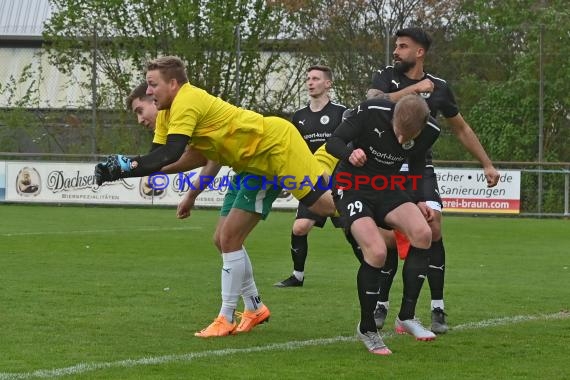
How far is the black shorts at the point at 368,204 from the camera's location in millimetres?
7113

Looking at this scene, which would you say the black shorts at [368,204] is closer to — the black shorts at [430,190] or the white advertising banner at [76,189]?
the black shorts at [430,190]

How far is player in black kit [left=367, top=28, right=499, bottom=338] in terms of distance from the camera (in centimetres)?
797

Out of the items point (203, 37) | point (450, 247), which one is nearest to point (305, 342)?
point (450, 247)

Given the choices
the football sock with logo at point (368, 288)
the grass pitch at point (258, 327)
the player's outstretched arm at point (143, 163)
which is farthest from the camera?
the football sock with logo at point (368, 288)

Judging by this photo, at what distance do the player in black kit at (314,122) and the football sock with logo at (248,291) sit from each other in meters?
3.05

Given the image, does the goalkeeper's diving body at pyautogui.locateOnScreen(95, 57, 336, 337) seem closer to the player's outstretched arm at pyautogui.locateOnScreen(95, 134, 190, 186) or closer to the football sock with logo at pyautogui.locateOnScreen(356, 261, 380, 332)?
the player's outstretched arm at pyautogui.locateOnScreen(95, 134, 190, 186)

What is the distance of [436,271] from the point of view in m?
8.07

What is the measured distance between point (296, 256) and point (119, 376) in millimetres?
5289

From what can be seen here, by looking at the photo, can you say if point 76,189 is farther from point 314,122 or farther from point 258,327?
point 258,327

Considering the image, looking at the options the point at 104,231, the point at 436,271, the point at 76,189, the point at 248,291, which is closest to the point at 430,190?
the point at 436,271

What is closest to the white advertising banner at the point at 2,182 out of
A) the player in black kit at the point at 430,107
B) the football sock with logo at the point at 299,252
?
the football sock with logo at the point at 299,252

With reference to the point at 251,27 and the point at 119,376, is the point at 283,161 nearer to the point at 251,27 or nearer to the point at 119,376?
the point at 119,376

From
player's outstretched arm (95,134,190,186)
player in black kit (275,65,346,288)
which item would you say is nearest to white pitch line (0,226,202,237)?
player in black kit (275,65,346,288)

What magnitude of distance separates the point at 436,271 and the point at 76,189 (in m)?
17.6
